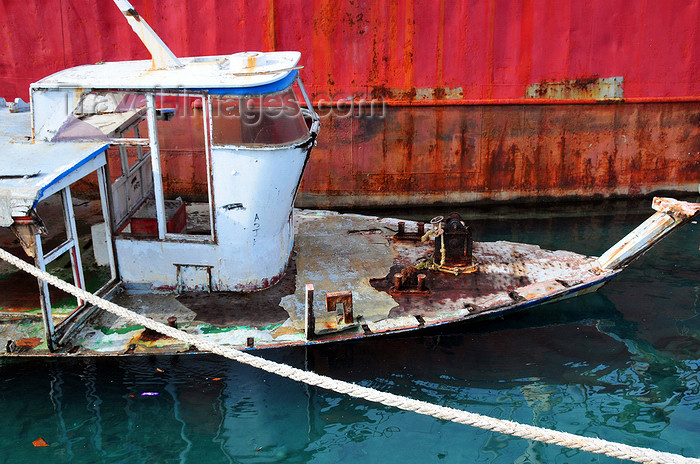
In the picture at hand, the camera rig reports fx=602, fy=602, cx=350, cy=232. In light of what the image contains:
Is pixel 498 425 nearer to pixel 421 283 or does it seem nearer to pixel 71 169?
pixel 421 283

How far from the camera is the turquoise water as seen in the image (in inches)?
233

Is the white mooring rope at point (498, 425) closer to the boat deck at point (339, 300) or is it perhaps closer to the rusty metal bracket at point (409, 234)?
the boat deck at point (339, 300)

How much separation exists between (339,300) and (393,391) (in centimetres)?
120

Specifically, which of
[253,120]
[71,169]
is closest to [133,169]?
[71,169]

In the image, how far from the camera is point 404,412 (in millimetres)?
6469

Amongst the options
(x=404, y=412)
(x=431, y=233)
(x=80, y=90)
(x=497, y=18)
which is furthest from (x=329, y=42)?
(x=404, y=412)

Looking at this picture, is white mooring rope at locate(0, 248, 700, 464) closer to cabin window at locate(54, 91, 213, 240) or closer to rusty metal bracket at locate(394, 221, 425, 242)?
cabin window at locate(54, 91, 213, 240)

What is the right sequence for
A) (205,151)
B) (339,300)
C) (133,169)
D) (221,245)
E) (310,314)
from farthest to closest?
(133,169), (205,151), (221,245), (339,300), (310,314)

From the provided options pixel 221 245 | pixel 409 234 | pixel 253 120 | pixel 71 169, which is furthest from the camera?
pixel 409 234

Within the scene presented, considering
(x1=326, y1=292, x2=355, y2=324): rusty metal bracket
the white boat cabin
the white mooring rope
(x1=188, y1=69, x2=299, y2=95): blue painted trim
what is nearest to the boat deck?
(x1=326, y1=292, x2=355, y2=324): rusty metal bracket

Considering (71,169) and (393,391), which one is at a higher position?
(71,169)

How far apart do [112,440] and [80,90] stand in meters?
3.63

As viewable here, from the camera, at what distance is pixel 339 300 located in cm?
643

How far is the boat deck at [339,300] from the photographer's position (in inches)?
247
